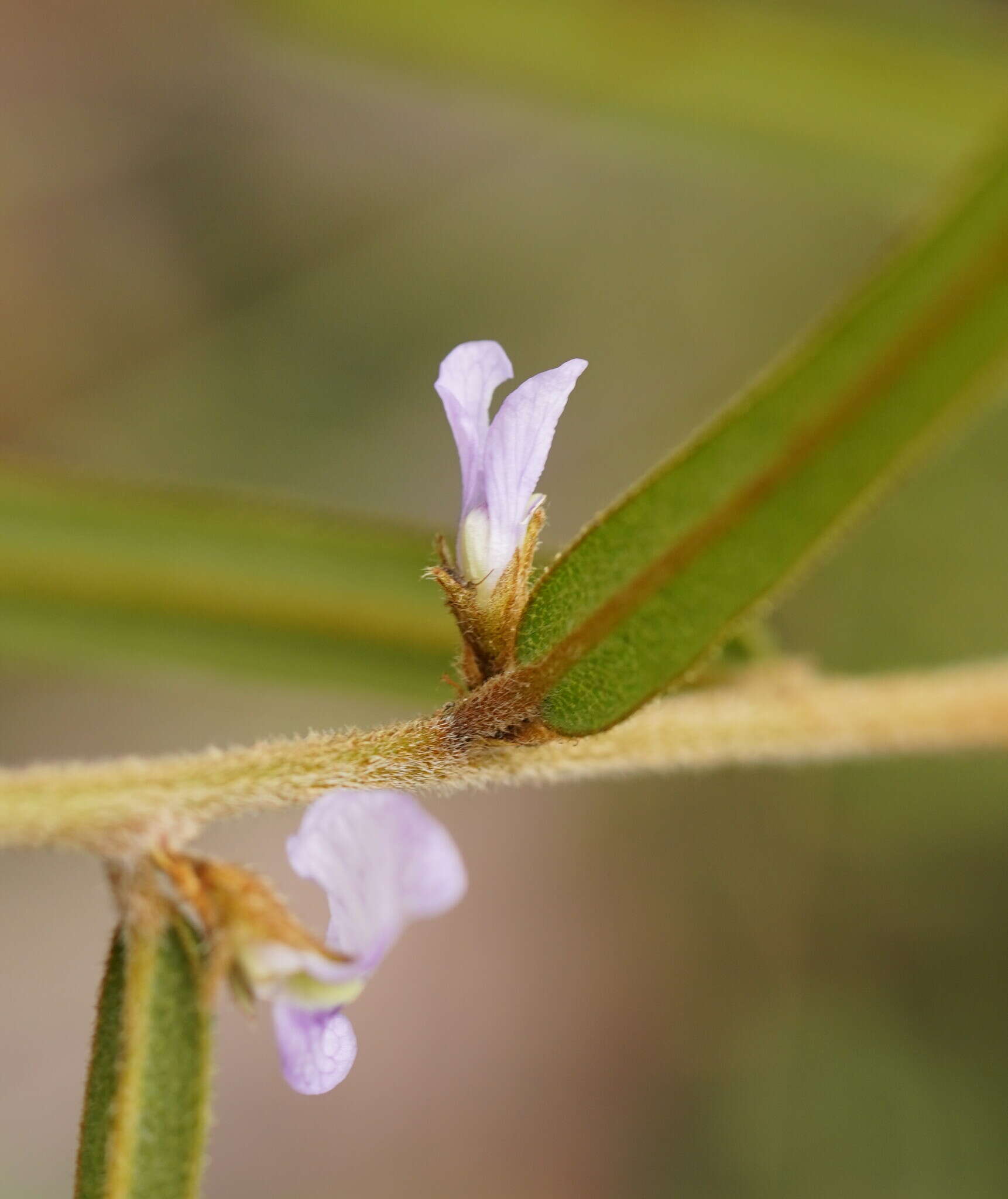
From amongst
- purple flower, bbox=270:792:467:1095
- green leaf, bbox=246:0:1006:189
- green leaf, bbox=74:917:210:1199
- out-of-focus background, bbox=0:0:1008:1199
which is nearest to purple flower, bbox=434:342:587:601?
purple flower, bbox=270:792:467:1095

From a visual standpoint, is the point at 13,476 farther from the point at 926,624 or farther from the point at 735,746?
the point at 926,624

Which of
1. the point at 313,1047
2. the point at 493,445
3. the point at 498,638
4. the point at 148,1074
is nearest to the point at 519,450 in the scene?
the point at 493,445

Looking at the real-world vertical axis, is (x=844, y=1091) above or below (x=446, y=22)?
below

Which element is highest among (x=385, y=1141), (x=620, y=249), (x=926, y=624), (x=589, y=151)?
(x=589, y=151)

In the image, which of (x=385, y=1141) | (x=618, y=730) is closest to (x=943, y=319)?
(x=618, y=730)

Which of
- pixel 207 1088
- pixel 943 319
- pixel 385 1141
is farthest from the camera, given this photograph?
pixel 385 1141

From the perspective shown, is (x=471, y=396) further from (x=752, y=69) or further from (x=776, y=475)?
(x=752, y=69)

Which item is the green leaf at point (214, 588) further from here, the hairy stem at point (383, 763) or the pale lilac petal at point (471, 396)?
the pale lilac petal at point (471, 396)
